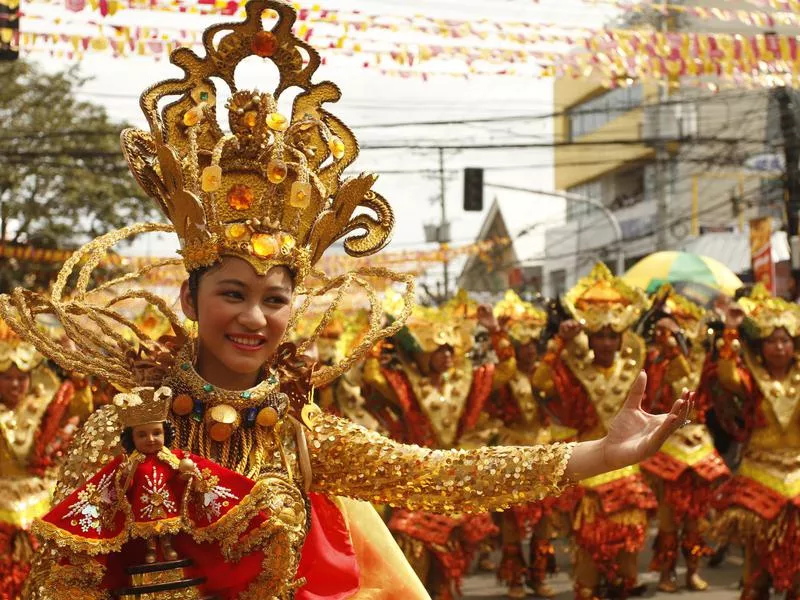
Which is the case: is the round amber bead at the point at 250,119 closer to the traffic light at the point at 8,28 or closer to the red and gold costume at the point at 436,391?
the red and gold costume at the point at 436,391

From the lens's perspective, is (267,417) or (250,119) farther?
(250,119)

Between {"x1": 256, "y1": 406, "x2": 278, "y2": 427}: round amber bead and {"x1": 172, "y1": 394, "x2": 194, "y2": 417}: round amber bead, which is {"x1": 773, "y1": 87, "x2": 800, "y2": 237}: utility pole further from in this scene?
{"x1": 172, "y1": 394, "x2": 194, "y2": 417}: round amber bead

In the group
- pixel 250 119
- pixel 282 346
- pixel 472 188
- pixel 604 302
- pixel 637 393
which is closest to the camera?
pixel 637 393

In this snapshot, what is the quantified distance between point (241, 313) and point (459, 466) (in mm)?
697

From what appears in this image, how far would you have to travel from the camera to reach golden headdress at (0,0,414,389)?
3.52 metres

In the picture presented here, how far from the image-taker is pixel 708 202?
34.5 m

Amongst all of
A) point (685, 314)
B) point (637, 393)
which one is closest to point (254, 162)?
point (637, 393)

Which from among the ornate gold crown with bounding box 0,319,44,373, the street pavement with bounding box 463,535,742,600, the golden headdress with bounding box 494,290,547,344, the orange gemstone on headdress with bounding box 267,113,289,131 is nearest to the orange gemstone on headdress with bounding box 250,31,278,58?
the orange gemstone on headdress with bounding box 267,113,289,131

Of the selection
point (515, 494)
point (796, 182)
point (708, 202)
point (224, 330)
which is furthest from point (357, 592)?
point (708, 202)

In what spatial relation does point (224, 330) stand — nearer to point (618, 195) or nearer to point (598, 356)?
point (598, 356)

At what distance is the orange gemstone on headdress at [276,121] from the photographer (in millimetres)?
3643

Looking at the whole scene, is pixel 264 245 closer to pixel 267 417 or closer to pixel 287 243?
pixel 287 243

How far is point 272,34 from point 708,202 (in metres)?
32.0

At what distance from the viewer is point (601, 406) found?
31.5ft
